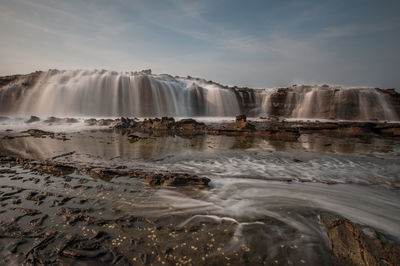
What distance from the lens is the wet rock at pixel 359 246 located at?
2.11 metres

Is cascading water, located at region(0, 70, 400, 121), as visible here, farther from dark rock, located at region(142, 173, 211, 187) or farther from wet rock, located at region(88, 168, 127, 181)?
dark rock, located at region(142, 173, 211, 187)

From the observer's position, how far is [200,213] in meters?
3.10

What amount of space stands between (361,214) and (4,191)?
579cm

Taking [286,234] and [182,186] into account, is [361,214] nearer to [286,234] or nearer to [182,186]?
[286,234]

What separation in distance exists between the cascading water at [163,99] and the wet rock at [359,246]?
1073 inches

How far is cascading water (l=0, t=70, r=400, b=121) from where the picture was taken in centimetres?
2731

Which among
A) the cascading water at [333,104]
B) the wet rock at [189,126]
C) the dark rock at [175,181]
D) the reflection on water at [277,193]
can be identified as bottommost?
the reflection on water at [277,193]

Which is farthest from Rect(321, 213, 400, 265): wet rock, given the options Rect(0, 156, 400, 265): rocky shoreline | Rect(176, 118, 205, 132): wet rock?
Rect(176, 118, 205, 132): wet rock

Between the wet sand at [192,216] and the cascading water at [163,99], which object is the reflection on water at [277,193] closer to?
the wet sand at [192,216]

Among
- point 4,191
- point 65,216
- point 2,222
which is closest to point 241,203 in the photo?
point 65,216

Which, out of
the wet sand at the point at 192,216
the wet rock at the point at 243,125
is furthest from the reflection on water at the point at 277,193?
the wet rock at the point at 243,125

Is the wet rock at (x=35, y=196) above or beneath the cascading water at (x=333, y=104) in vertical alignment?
beneath

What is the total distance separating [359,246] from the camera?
2289mm

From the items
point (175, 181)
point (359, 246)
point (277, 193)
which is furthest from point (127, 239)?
point (277, 193)
